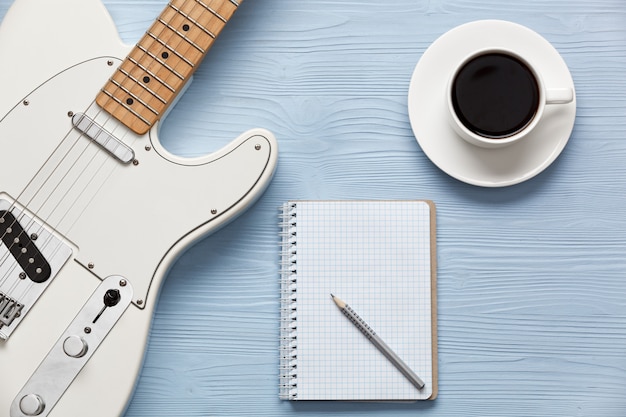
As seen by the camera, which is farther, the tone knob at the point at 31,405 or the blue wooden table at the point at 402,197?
the blue wooden table at the point at 402,197

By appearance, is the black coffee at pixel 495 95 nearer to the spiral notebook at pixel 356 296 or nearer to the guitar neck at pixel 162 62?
the spiral notebook at pixel 356 296

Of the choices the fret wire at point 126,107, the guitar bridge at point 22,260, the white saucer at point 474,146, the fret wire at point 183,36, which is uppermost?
the fret wire at point 183,36

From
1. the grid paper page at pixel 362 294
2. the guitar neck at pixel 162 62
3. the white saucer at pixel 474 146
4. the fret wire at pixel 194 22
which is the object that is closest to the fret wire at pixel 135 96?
the guitar neck at pixel 162 62

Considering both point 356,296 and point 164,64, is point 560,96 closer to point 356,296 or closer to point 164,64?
point 356,296

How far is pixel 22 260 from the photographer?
760 millimetres

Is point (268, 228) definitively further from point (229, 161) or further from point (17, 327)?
point (17, 327)

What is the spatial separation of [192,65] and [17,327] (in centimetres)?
36

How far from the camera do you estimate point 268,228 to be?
854 mm

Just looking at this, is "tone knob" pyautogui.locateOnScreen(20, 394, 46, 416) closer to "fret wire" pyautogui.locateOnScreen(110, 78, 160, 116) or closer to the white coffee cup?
"fret wire" pyautogui.locateOnScreen(110, 78, 160, 116)

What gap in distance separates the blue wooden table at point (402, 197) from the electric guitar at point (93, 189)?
8cm

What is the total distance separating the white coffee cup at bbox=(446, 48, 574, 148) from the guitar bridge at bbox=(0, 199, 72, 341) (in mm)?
490

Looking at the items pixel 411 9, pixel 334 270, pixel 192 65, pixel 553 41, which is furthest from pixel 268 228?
pixel 553 41

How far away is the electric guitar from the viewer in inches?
29.8

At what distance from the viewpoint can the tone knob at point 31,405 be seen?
2.42ft
